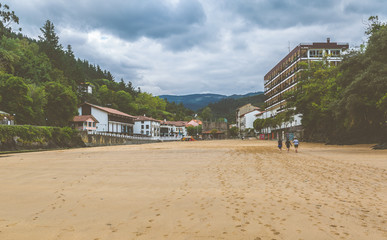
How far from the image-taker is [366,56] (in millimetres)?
26250

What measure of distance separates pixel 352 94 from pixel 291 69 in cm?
5680

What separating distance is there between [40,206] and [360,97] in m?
27.8

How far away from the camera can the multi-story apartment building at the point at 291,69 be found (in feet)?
241

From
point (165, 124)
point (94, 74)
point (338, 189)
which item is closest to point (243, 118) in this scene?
point (165, 124)

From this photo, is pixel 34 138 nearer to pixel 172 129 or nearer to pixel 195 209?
pixel 195 209

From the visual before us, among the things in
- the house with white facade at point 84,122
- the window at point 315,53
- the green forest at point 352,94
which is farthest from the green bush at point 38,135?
the window at point 315,53

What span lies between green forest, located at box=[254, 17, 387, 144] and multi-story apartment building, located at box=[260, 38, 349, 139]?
14.6m

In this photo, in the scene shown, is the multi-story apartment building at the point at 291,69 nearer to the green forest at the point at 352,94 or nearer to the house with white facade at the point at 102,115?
the green forest at the point at 352,94

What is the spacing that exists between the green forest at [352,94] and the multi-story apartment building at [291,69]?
575 inches

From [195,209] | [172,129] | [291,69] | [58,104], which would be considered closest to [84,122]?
[58,104]

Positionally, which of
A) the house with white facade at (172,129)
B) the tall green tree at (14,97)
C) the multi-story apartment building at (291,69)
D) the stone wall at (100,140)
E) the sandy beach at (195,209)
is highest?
the multi-story apartment building at (291,69)

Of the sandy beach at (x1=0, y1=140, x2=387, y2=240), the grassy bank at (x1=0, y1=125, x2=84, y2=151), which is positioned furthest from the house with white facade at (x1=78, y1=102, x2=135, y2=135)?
the sandy beach at (x1=0, y1=140, x2=387, y2=240)

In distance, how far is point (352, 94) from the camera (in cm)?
2561

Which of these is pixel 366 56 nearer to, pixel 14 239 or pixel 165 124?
pixel 14 239
